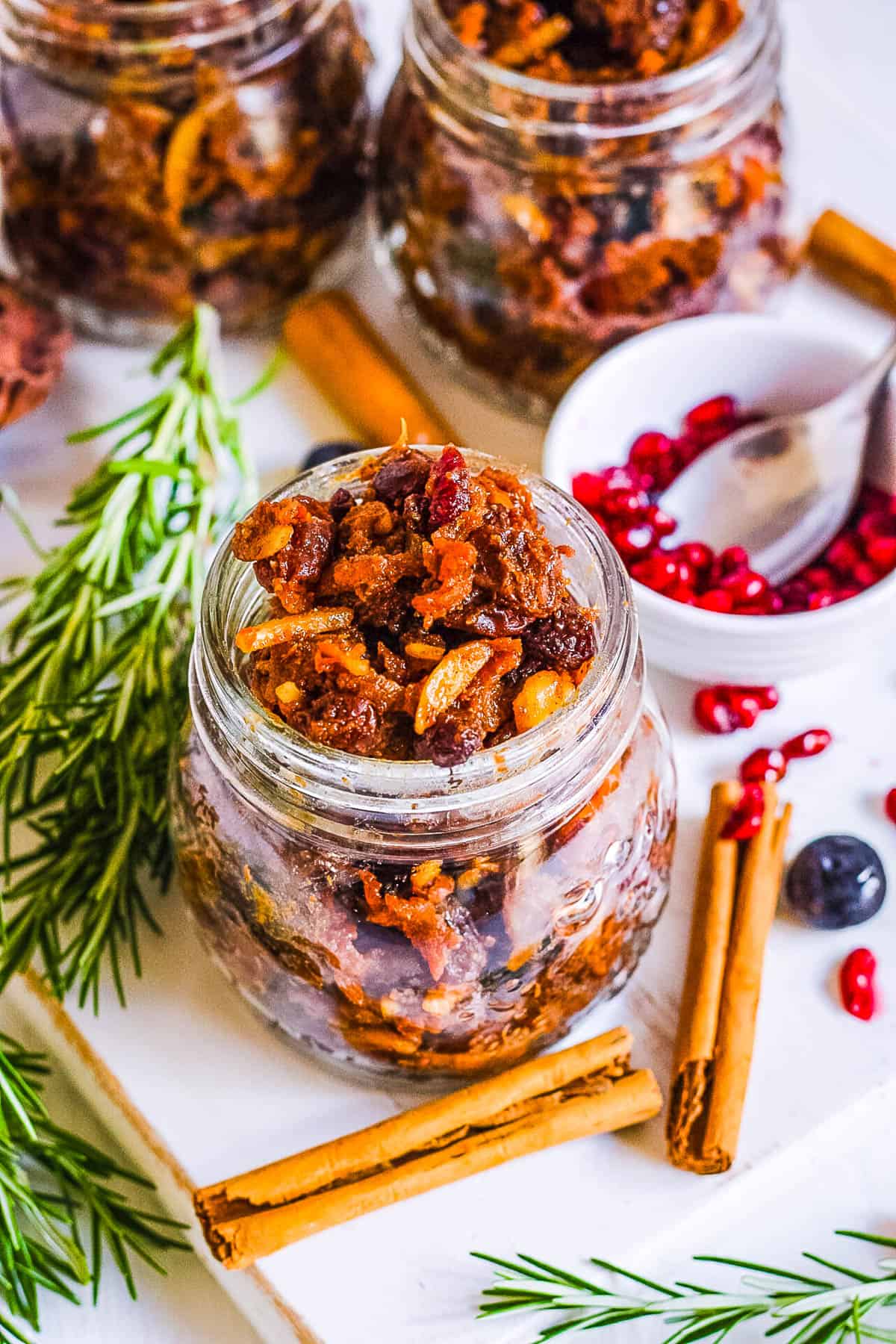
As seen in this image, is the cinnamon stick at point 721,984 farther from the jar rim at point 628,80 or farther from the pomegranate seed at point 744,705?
the jar rim at point 628,80

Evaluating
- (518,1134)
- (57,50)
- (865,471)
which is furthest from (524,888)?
(57,50)

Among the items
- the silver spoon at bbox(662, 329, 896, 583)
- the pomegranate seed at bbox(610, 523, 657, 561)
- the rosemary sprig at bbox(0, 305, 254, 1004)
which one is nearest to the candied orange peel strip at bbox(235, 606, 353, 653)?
the rosemary sprig at bbox(0, 305, 254, 1004)

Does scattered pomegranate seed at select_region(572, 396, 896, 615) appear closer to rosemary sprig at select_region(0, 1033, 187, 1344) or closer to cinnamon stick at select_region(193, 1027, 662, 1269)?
cinnamon stick at select_region(193, 1027, 662, 1269)

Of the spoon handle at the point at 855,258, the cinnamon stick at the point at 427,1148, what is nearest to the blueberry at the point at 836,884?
the cinnamon stick at the point at 427,1148

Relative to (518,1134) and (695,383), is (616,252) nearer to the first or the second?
(695,383)

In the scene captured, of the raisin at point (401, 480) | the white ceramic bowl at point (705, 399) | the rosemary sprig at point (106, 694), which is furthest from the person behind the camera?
the white ceramic bowl at point (705, 399)

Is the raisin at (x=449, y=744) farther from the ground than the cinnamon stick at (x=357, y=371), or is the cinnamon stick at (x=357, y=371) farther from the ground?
the raisin at (x=449, y=744)

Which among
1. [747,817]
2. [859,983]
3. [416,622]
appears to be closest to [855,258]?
[747,817]
